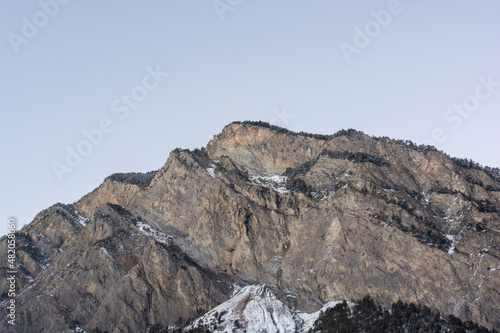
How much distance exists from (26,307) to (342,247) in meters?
60.8

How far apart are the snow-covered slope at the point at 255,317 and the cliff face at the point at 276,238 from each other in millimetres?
2445

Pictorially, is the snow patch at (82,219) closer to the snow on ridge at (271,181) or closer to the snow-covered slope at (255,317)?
the snow on ridge at (271,181)

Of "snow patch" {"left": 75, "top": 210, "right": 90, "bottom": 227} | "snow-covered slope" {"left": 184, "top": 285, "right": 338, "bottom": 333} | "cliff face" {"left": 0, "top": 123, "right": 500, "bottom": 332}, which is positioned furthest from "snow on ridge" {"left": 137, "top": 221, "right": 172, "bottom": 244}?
"snow patch" {"left": 75, "top": 210, "right": 90, "bottom": 227}

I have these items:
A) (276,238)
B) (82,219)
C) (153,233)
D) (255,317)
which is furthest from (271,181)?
(82,219)

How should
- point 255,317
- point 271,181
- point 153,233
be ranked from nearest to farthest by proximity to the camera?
point 255,317 → point 153,233 → point 271,181

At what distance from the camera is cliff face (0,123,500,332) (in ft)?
368

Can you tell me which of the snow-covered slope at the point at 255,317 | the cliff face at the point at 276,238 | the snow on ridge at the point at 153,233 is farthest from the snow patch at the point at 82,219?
the snow-covered slope at the point at 255,317

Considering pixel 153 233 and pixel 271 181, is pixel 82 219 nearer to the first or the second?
pixel 153 233

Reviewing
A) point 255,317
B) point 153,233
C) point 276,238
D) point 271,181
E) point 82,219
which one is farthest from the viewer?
point 82,219

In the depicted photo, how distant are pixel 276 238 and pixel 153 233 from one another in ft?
83.1

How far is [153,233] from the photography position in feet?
430

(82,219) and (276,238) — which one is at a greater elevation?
(82,219)

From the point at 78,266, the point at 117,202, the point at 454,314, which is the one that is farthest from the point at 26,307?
the point at 454,314

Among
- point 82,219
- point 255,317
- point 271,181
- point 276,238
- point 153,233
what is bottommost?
point 255,317
